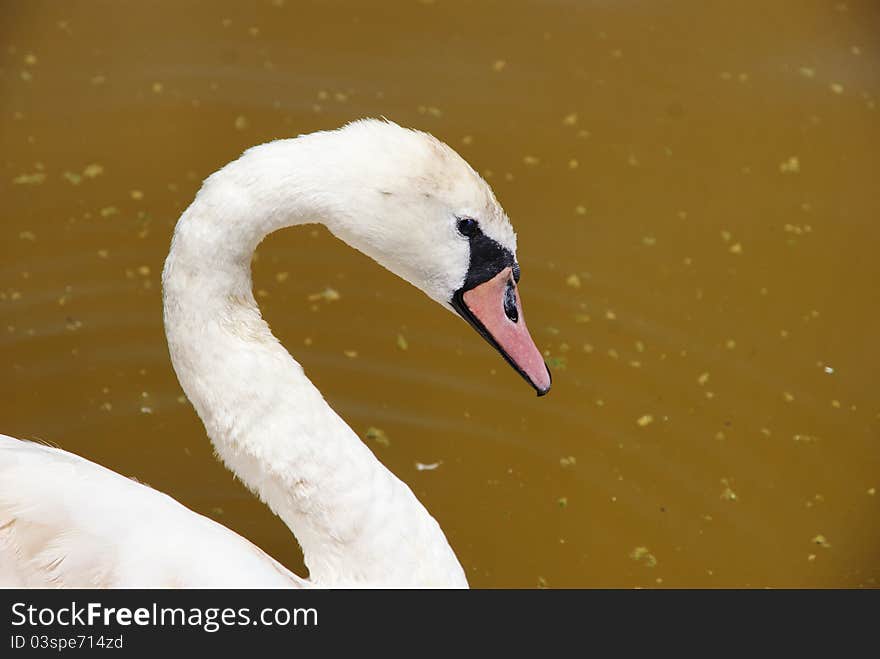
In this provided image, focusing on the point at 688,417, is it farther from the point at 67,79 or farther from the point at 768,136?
the point at 67,79

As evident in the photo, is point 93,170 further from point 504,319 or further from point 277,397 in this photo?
point 504,319

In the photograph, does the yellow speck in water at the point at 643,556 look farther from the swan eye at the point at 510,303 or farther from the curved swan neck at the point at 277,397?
the swan eye at the point at 510,303

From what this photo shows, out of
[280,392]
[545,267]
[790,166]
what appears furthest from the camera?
[790,166]

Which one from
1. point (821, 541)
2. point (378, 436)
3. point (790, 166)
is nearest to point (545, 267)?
point (378, 436)

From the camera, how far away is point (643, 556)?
360 cm

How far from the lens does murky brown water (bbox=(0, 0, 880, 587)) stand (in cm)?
369

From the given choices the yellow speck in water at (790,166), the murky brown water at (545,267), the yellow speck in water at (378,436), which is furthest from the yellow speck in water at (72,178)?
the yellow speck in water at (790,166)

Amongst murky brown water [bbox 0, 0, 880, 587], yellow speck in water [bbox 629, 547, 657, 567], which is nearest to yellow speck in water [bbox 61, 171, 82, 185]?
murky brown water [bbox 0, 0, 880, 587]

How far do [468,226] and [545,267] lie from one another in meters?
1.53

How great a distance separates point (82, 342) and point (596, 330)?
171cm

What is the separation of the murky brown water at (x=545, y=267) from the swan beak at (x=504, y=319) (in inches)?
36.8

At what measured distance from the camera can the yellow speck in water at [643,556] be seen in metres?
3.59
